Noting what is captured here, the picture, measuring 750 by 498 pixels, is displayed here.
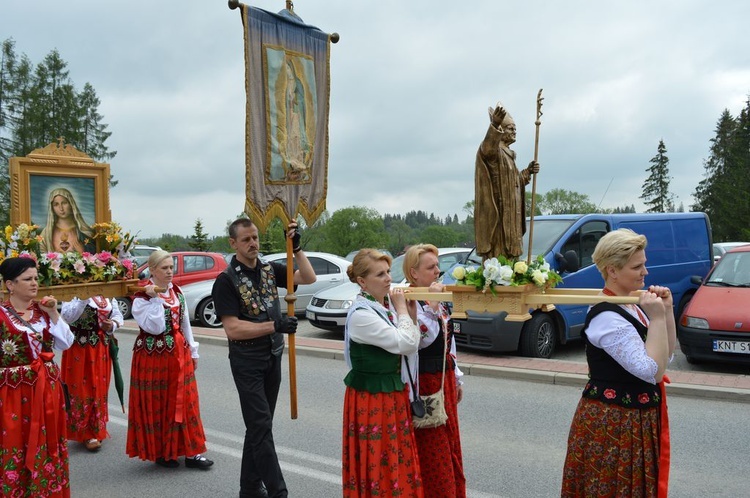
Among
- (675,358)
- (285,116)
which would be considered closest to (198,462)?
(285,116)

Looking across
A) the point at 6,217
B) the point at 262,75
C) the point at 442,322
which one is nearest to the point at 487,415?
the point at 442,322

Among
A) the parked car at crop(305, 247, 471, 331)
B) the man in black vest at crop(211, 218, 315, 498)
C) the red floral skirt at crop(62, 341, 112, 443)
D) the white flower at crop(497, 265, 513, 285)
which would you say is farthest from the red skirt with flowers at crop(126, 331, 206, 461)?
the parked car at crop(305, 247, 471, 331)

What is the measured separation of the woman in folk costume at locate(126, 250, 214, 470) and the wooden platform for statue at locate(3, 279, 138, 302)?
0.58 feet

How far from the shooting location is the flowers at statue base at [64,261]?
5250mm

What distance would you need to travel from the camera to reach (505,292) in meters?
3.48

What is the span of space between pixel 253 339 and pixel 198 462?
5.96 feet

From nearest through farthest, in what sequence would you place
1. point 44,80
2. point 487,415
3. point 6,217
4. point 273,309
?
point 273,309, point 487,415, point 6,217, point 44,80

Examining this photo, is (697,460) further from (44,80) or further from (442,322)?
(44,80)

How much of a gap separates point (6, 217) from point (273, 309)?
32.8 metres

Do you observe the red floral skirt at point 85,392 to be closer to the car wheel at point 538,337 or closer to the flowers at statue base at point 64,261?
the flowers at statue base at point 64,261

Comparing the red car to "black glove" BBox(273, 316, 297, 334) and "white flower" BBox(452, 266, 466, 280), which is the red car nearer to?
"black glove" BBox(273, 316, 297, 334)

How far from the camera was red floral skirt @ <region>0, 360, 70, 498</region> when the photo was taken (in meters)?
4.26

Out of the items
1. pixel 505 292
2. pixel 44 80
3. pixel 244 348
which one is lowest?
pixel 244 348

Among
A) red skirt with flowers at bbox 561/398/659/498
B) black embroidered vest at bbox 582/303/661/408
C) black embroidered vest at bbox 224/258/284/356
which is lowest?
red skirt with flowers at bbox 561/398/659/498
